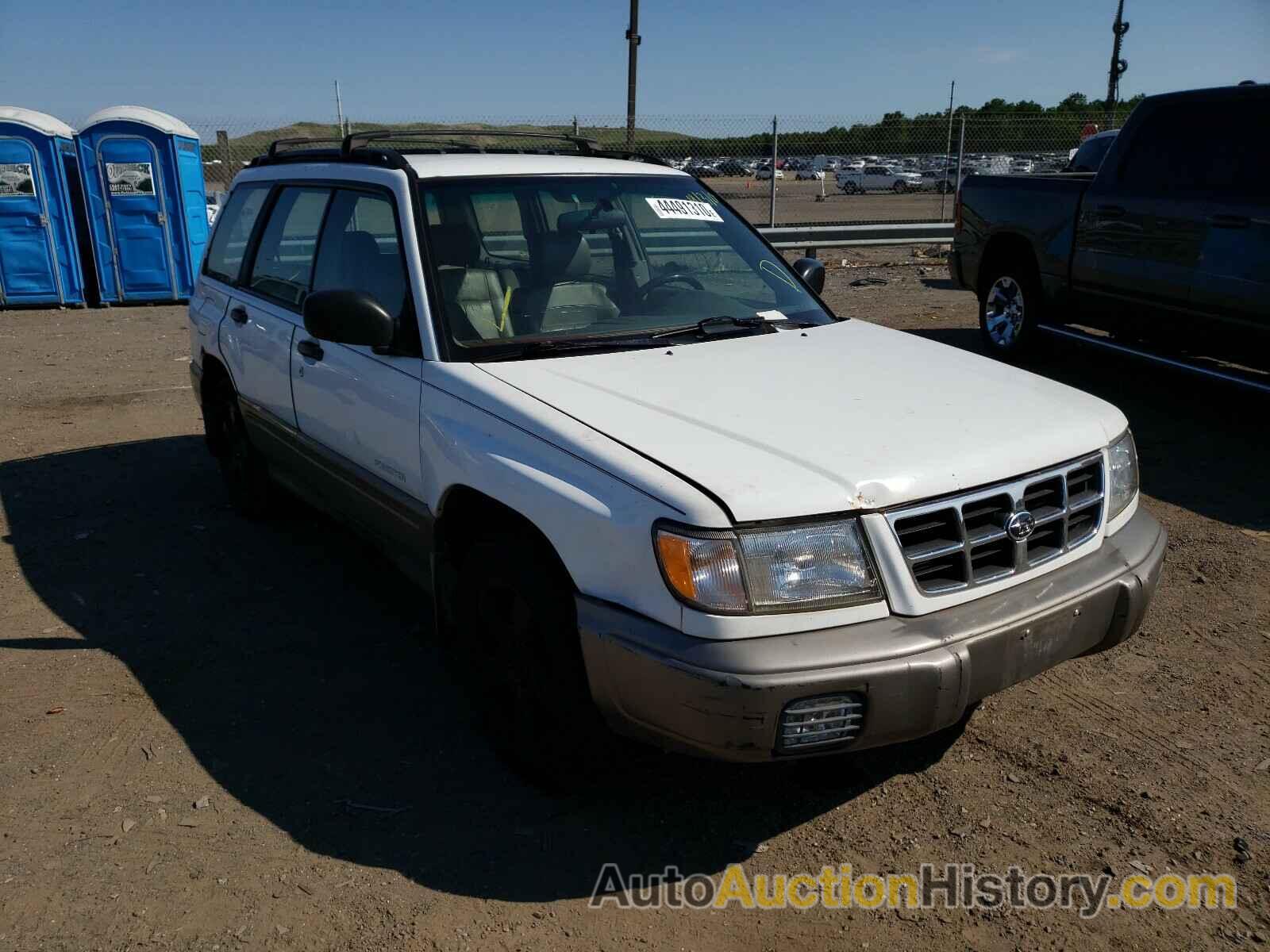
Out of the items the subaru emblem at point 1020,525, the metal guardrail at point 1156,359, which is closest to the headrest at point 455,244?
the subaru emblem at point 1020,525

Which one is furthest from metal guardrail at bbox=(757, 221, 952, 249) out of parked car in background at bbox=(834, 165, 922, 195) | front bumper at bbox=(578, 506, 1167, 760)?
parked car in background at bbox=(834, 165, 922, 195)

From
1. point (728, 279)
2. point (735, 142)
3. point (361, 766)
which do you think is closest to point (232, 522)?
point (361, 766)

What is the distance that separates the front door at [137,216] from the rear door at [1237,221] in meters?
11.5

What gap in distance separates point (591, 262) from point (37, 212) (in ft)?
37.7

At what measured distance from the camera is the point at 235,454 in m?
5.50

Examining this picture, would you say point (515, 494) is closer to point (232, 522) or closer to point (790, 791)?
point (790, 791)

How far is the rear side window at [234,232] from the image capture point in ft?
16.5

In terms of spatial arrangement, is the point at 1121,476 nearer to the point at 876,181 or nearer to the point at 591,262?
the point at 591,262

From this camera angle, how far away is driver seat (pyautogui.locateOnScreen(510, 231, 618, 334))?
3.54 metres

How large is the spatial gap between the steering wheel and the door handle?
13.0 ft

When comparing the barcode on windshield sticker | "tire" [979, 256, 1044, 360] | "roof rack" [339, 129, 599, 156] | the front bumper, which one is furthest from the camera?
"tire" [979, 256, 1044, 360]

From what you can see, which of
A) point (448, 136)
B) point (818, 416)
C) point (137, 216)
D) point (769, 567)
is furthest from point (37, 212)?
point (769, 567)

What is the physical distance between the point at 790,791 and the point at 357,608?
7.05ft

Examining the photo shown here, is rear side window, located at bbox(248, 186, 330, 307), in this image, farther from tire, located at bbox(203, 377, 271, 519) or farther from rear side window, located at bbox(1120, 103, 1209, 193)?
rear side window, located at bbox(1120, 103, 1209, 193)
